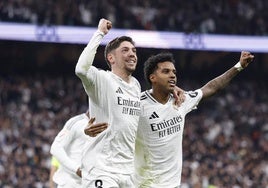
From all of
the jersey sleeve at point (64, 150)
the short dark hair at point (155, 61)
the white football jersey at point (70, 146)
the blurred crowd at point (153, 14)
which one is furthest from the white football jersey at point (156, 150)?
the blurred crowd at point (153, 14)

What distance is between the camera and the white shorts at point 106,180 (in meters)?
7.98

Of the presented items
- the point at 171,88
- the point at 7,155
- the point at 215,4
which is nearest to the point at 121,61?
the point at 171,88

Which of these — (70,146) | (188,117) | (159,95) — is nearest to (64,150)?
(70,146)

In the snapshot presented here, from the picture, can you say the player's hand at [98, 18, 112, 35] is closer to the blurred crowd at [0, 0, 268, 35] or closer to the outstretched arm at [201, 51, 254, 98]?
the outstretched arm at [201, 51, 254, 98]

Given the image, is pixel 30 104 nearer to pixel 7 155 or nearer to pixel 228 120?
pixel 7 155

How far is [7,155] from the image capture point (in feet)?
70.9

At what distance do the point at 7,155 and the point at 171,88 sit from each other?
13.3m

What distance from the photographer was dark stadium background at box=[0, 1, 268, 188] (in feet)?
71.9

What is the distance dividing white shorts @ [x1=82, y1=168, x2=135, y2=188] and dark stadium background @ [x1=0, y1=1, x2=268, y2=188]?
12292mm

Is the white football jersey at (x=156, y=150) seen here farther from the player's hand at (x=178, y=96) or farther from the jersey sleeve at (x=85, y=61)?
the jersey sleeve at (x=85, y=61)

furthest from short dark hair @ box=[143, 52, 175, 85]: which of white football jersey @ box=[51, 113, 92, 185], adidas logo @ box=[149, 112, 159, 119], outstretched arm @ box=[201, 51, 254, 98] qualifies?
white football jersey @ box=[51, 113, 92, 185]

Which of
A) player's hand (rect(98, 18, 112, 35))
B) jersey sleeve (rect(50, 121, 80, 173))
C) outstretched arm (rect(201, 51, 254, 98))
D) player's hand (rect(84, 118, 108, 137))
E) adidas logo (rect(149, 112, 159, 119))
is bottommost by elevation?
jersey sleeve (rect(50, 121, 80, 173))

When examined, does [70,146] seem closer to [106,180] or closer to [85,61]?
[106,180]

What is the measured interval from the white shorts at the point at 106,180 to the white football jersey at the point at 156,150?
1.91 ft
